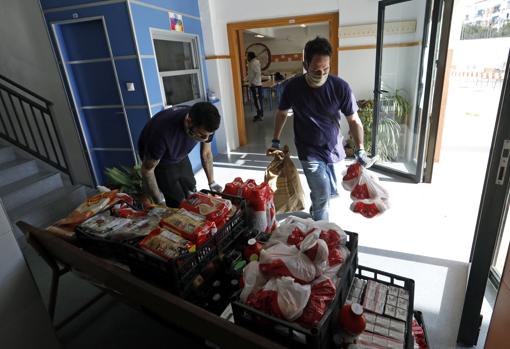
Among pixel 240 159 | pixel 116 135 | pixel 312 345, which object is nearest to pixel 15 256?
pixel 312 345

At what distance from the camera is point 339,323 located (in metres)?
0.89

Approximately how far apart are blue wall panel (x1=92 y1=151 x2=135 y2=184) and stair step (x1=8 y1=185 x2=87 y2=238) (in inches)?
24.6

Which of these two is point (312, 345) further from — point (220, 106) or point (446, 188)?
point (220, 106)

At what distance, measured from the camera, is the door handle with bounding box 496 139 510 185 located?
1.19 m

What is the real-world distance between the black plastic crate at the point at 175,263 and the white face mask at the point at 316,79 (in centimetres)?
120

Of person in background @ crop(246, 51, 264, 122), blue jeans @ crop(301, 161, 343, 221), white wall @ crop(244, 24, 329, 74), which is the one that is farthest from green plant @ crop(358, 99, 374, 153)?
white wall @ crop(244, 24, 329, 74)

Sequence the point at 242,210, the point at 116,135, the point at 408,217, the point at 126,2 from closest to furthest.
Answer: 1. the point at 242,210
2. the point at 408,217
3. the point at 126,2
4. the point at 116,135

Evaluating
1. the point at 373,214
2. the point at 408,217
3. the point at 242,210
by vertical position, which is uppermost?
the point at 242,210

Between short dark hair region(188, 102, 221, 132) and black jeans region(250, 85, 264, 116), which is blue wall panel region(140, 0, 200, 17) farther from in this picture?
black jeans region(250, 85, 264, 116)

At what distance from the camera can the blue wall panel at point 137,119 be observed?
3576mm

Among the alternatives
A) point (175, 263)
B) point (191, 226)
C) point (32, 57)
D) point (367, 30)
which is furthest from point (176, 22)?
point (175, 263)

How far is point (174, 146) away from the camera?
198 cm

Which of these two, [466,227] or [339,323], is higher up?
[339,323]

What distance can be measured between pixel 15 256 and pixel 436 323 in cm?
213
